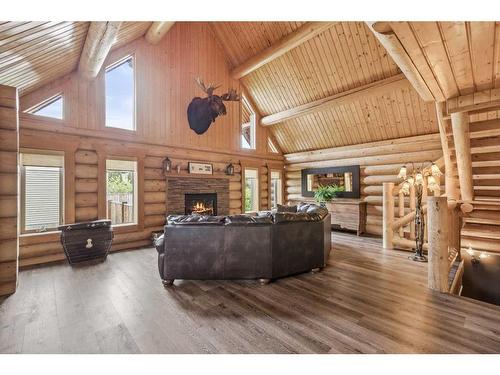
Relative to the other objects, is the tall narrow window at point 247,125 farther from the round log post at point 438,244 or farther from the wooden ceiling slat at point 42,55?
the round log post at point 438,244

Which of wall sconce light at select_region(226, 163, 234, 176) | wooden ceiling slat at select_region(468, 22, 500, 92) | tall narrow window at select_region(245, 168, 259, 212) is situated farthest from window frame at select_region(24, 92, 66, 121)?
wooden ceiling slat at select_region(468, 22, 500, 92)

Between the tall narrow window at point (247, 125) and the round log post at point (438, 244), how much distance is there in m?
5.84

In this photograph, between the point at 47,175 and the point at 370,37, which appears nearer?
the point at 47,175

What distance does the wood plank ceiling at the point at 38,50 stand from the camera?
2719mm

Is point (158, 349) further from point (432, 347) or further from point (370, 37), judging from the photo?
point (370, 37)

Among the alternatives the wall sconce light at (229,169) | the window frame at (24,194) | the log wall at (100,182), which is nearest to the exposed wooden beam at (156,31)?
the log wall at (100,182)

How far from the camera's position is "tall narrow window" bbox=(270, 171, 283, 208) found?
355 inches

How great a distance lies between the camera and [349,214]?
266 inches

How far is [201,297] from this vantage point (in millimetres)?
2914

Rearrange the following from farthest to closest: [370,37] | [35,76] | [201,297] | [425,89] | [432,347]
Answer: [370,37] < [35,76] < [425,89] < [201,297] < [432,347]

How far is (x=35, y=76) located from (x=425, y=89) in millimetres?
6614

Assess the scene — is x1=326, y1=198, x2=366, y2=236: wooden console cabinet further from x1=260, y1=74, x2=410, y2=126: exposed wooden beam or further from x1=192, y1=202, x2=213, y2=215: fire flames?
x1=192, y1=202, x2=213, y2=215: fire flames

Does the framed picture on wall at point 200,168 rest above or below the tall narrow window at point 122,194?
above
